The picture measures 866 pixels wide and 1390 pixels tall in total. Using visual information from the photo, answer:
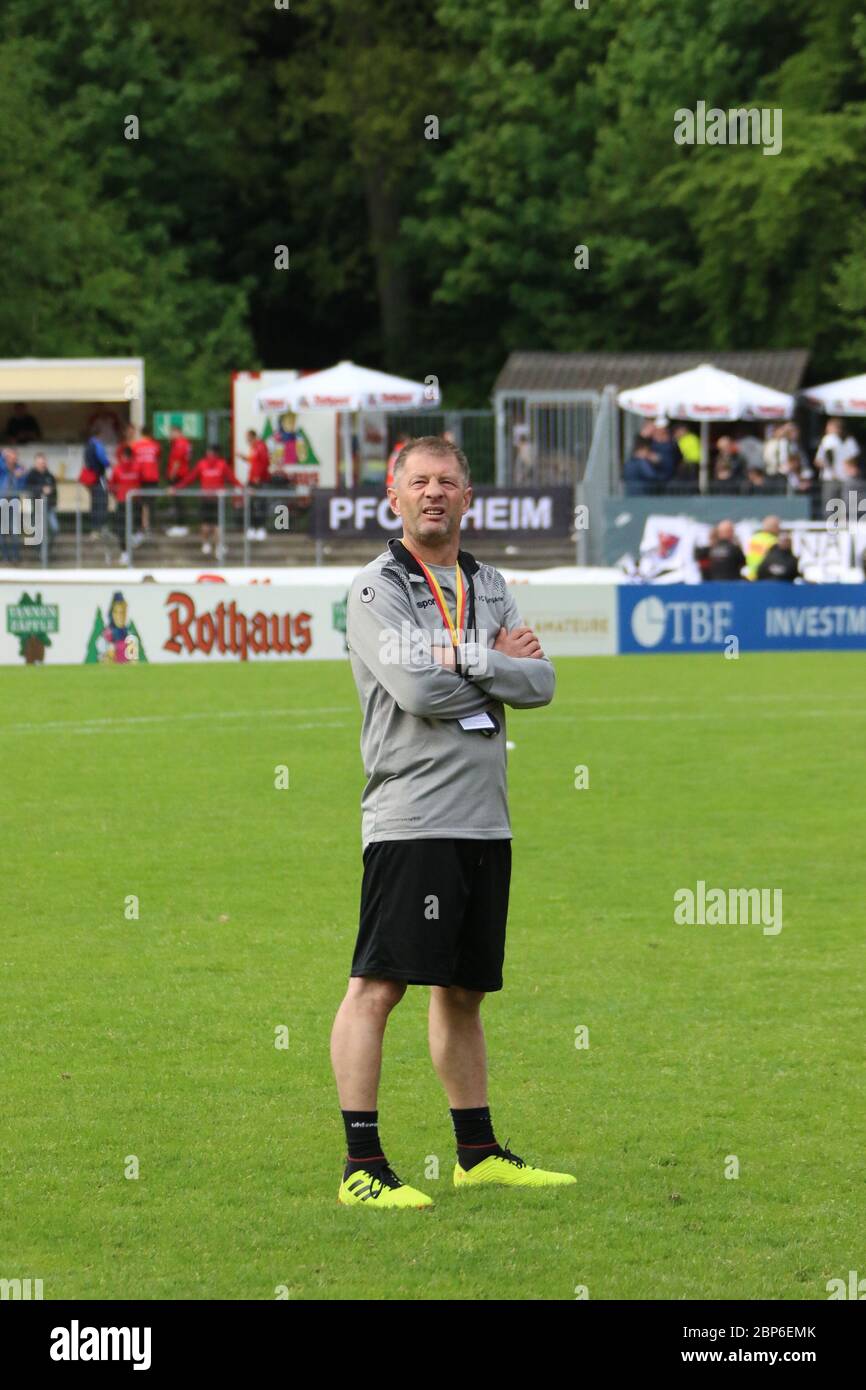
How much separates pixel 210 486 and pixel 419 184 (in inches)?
889

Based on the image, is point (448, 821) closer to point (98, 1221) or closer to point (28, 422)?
point (98, 1221)

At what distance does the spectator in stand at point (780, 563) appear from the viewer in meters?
29.2

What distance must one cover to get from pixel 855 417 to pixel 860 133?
561 cm

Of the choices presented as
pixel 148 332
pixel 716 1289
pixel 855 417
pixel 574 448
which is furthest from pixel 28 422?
pixel 716 1289

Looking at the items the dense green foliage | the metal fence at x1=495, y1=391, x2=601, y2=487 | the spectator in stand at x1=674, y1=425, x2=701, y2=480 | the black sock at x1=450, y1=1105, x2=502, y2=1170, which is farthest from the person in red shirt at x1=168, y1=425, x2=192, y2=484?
the black sock at x1=450, y1=1105, x2=502, y2=1170

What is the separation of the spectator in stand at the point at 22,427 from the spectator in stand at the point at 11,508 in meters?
2.64

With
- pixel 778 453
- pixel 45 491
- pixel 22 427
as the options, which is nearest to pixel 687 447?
pixel 778 453

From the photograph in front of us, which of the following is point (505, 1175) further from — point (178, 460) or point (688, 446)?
point (178, 460)

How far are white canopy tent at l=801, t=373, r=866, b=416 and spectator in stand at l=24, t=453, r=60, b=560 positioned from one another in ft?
43.7

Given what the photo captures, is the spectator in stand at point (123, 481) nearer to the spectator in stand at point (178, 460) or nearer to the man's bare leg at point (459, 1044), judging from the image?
the spectator in stand at point (178, 460)

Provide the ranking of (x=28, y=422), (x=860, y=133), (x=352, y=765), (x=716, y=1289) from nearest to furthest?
(x=716, y=1289), (x=352, y=765), (x=28, y=422), (x=860, y=133)

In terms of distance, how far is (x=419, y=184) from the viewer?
184ft

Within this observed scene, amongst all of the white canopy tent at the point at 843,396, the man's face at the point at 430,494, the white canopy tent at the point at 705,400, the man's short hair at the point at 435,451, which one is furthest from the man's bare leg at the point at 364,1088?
the white canopy tent at the point at 843,396

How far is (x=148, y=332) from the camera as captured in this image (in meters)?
51.6
